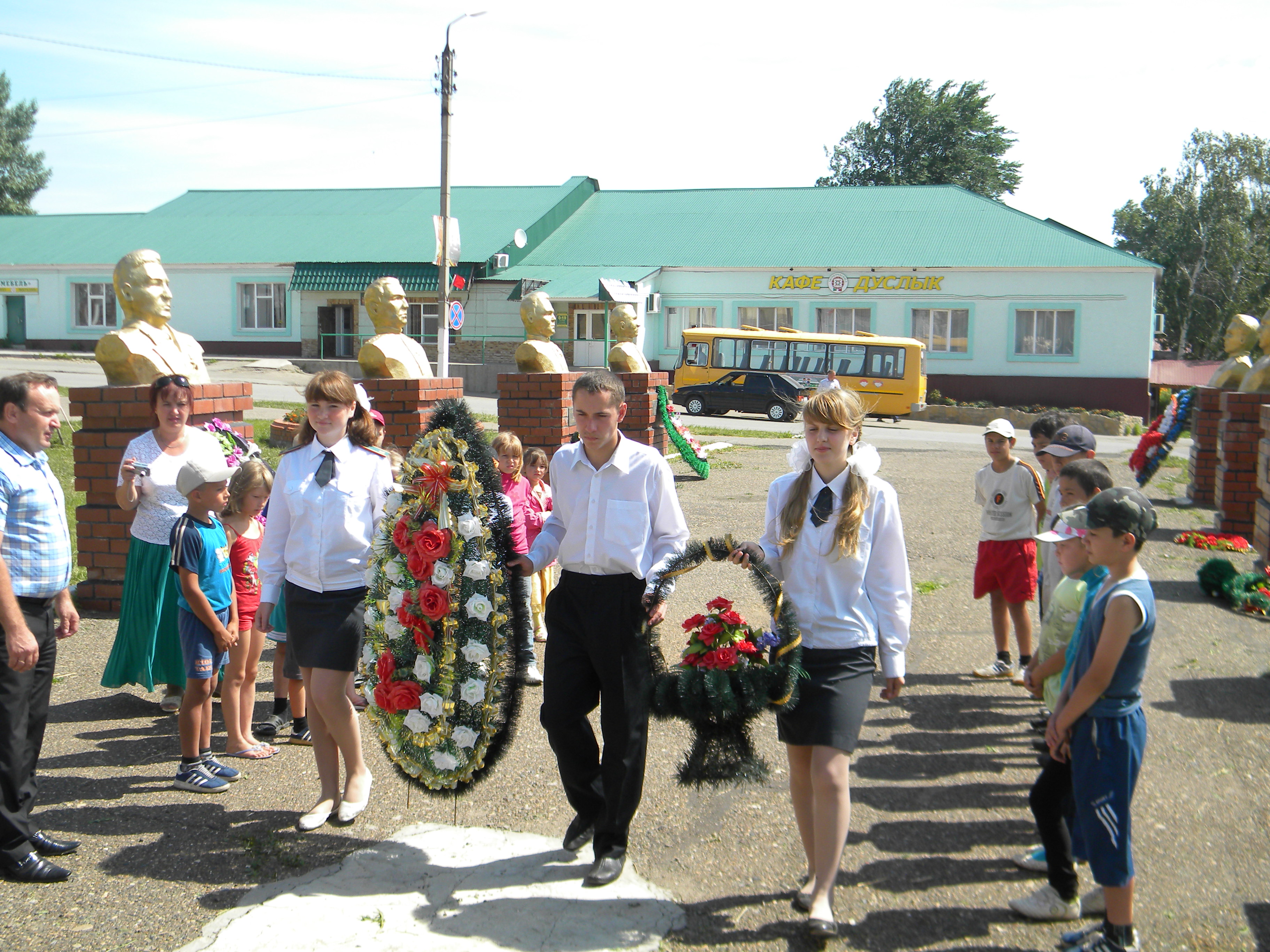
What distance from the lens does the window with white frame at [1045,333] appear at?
3112 centimetres

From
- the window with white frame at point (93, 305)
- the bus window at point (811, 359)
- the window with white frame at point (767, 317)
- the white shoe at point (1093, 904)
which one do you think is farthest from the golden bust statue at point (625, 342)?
the window with white frame at point (93, 305)

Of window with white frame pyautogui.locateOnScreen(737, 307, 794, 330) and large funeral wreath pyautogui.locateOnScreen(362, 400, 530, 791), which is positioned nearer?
large funeral wreath pyautogui.locateOnScreen(362, 400, 530, 791)

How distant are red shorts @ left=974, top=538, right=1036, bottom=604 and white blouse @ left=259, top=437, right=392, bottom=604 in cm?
343

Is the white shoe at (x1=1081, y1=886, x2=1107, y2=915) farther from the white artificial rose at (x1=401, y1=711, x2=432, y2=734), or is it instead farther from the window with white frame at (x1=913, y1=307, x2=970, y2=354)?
the window with white frame at (x1=913, y1=307, x2=970, y2=354)

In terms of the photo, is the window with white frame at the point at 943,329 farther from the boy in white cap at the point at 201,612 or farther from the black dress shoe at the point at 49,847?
the black dress shoe at the point at 49,847

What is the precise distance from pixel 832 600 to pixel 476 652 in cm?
125

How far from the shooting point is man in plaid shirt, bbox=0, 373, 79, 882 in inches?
135

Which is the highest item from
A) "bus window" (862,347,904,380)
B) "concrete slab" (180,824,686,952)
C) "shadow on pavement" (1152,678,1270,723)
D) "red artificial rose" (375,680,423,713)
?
"bus window" (862,347,904,380)

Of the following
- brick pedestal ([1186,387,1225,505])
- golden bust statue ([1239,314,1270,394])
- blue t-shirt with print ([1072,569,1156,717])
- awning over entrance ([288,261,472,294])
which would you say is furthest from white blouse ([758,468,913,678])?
awning over entrance ([288,261,472,294])

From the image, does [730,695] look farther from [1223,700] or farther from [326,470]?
[1223,700]

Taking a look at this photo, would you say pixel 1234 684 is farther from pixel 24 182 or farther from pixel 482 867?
pixel 24 182

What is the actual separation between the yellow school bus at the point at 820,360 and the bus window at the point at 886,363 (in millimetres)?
14

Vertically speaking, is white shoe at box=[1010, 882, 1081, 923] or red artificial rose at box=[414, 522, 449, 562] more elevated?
red artificial rose at box=[414, 522, 449, 562]

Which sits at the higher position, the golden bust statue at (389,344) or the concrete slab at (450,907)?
the golden bust statue at (389,344)
